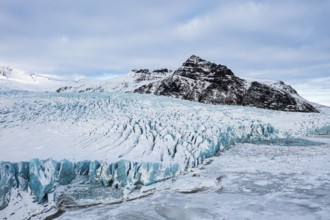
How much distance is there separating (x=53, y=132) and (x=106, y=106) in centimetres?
250

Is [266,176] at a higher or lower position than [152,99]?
lower

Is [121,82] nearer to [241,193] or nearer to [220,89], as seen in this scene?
[220,89]

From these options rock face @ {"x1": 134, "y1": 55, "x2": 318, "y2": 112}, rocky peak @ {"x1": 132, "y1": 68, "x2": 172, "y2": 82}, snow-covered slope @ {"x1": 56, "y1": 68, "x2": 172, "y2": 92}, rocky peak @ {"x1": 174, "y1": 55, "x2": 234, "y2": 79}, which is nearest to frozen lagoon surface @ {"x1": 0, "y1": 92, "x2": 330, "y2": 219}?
rock face @ {"x1": 134, "y1": 55, "x2": 318, "y2": 112}

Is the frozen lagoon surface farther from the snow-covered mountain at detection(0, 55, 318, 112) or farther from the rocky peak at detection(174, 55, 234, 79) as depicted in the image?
the rocky peak at detection(174, 55, 234, 79)

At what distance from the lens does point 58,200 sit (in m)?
3.97

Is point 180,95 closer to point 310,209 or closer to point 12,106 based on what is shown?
point 12,106

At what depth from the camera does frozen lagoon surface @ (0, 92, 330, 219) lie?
3666 mm

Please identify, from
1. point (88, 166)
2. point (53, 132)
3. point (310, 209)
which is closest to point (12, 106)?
point (53, 132)

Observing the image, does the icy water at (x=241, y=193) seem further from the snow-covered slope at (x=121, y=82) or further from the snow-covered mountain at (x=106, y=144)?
the snow-covered slope at (x=121, y=82)

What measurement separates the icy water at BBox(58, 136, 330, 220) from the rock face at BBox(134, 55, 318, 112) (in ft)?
63.0

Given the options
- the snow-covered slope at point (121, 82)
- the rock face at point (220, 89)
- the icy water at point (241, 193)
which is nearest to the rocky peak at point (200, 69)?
the rock face at point (220, 89)

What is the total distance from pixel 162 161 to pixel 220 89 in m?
22.0

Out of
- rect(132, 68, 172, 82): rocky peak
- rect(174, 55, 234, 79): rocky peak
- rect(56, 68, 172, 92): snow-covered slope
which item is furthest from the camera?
rect(132, 68, 172, 82): rocky peak

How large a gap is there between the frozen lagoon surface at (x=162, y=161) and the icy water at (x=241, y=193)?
0.04 feet
